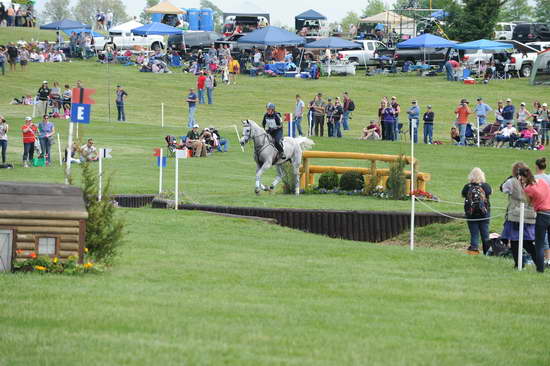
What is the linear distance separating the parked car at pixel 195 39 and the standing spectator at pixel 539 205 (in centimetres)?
5790

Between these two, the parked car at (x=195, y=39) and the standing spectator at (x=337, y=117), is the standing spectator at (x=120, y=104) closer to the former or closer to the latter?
the standing spectator at (x=337, y=117)

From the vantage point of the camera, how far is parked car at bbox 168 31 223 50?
238 ft

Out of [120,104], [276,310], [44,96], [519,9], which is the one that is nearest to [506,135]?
[120,104]

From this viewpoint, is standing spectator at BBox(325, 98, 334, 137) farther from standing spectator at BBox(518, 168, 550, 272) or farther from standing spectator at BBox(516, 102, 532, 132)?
standing spectator at BBox(518, 168, 550, 272)

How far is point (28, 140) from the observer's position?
33656 millimetres

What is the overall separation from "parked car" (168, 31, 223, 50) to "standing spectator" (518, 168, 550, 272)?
5790 cm

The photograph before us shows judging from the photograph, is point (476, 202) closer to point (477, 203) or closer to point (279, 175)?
point (477, 203)

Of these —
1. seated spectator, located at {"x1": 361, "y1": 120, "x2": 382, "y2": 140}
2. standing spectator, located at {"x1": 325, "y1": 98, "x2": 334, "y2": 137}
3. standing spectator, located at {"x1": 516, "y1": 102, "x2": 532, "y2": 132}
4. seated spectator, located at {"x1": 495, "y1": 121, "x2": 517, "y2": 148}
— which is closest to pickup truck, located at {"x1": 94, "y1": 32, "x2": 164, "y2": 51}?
standing spectator, located at {"x1": 325, "y1": 98, "x2": 334, "y2": 137}

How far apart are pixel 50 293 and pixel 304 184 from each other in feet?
54.4

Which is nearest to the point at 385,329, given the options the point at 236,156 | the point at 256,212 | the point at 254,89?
the point at 256,212

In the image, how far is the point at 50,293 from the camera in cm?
1165

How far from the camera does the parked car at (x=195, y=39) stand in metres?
72.4

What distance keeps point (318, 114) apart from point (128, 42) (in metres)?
36.7

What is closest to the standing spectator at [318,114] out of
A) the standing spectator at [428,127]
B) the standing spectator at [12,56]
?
the standing spectator at [428,127]
